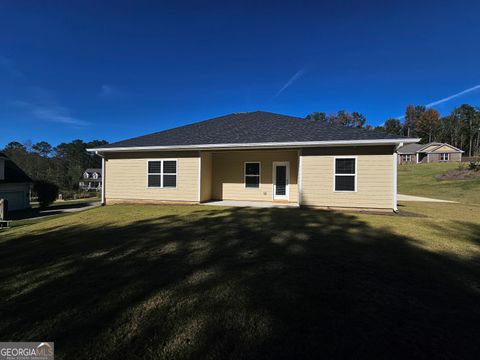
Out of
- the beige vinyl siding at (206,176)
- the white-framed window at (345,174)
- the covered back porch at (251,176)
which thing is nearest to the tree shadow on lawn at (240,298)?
the white-framed window at (345,174)

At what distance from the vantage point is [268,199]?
12766 mm

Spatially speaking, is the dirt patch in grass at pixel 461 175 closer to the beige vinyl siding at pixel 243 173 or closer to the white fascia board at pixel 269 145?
the white fascia board at pixel 269 145

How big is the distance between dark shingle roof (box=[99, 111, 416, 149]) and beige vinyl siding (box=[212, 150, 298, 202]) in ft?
3.83

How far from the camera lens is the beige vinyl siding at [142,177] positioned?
11766mm

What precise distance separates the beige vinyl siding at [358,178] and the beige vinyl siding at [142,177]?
196 inches

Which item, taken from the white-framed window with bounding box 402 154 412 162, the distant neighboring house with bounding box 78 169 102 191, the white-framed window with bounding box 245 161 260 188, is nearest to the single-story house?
the white-framed window with bounding box 245 161 260 188

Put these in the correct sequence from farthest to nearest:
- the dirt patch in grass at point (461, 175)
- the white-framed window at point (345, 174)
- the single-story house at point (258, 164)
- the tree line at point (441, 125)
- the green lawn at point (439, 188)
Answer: the tree line at point (441, 125)
the dirt patch in grass at point (461, 175)
the green lawn at point (439, 188)
the white-framed window at point (345, 174)
the single-story house at point (258, 164)

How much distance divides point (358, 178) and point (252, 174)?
5.03 m

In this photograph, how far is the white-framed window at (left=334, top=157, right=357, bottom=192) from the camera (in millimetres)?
9969

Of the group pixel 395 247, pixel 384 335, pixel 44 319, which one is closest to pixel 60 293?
pixel 44 319

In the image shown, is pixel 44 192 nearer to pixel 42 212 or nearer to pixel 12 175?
pixel 12 175

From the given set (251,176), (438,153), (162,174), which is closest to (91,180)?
(162,174)

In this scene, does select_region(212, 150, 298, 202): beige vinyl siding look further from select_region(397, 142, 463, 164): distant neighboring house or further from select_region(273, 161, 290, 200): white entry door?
select_region(397, 142, 463, 164): distant neighboring house

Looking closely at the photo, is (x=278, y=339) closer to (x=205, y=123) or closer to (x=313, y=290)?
(x=313, y=290)
